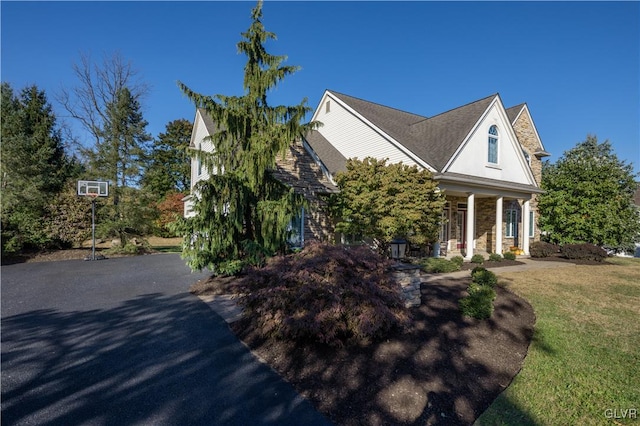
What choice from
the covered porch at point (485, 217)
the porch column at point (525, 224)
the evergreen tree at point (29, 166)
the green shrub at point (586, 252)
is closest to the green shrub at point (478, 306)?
the covered porch at point (485, 217)

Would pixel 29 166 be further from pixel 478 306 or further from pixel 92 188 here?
pixel 478 306

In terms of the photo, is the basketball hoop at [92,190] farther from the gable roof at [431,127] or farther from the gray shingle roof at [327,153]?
the gable roof at [431,127]

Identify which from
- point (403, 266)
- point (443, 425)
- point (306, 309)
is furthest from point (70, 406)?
point (403, 266)

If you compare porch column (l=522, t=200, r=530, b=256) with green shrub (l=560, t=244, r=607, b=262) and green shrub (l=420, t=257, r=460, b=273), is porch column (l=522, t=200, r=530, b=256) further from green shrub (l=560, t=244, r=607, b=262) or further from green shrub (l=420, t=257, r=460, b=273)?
green shrub (l=420, t=257, r=460, b=273)

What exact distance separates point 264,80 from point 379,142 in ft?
24.9

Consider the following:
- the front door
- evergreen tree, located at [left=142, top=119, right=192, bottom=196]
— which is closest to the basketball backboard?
evergreen tree, located at [left=142, top=119, right=192, bottom=196]

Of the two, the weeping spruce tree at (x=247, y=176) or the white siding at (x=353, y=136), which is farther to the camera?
the white siding at (x=353, y=136)

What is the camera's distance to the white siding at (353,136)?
46.2 ft

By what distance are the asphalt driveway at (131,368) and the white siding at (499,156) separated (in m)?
11.2

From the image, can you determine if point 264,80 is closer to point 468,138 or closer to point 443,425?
point 443,425

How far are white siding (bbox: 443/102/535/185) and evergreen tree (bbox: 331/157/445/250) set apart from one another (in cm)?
236

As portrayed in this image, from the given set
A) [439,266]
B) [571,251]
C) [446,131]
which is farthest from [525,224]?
[439,266]

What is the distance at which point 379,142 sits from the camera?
48.0 feet

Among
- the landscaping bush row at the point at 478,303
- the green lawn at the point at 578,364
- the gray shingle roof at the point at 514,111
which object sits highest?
the gray shingle roof at the point at 514,111
